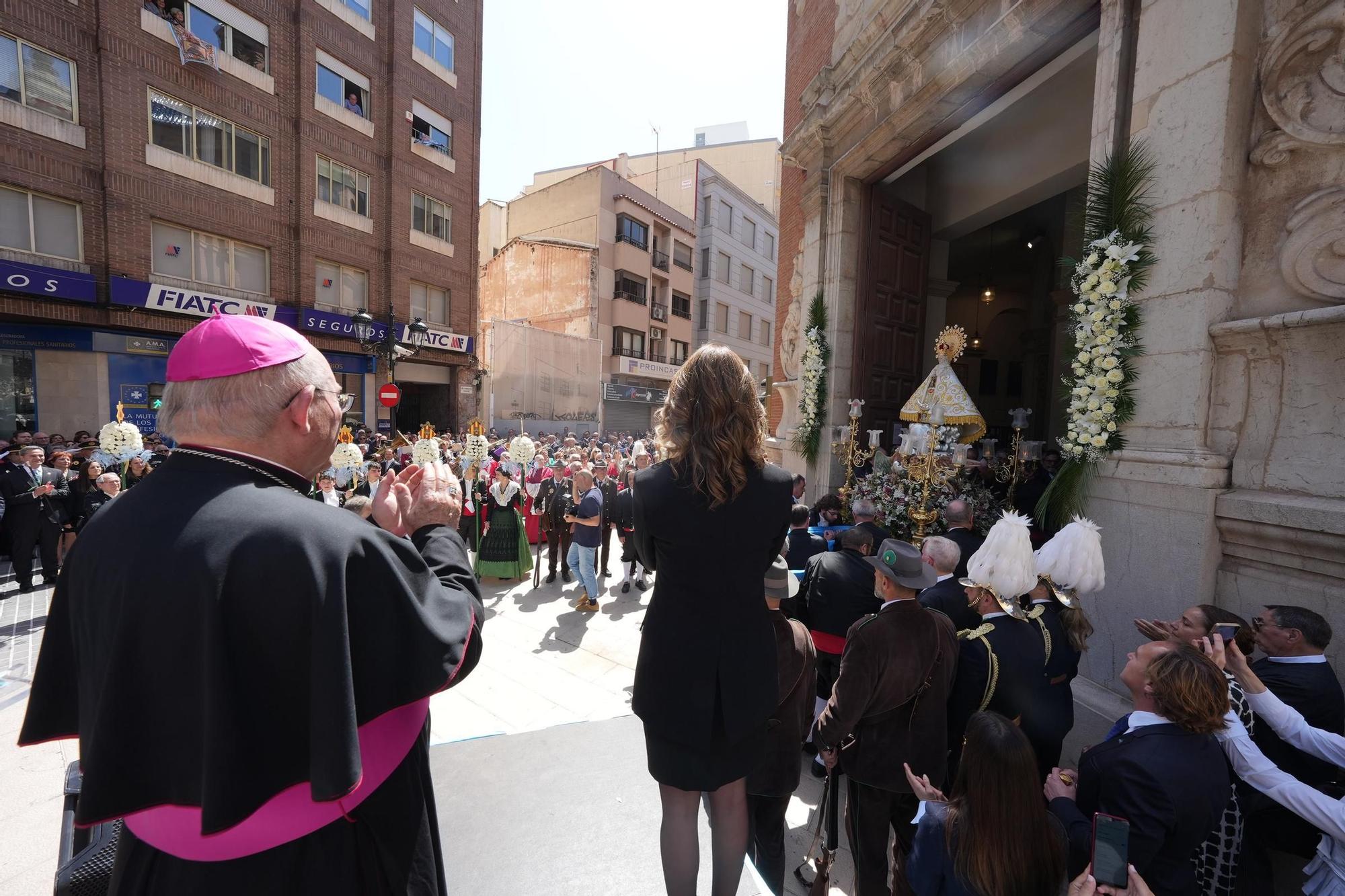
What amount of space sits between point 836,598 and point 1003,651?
1162 millimetres

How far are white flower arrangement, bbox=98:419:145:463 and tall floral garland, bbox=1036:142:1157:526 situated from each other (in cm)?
1009

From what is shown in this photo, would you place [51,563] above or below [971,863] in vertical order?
below

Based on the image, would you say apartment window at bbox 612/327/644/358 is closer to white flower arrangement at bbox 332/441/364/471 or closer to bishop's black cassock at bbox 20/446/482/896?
white flower arrangement at bbox 332/441/364/471

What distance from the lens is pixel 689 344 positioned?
114ft

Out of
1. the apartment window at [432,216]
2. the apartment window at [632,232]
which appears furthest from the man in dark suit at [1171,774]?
the apartment window at [632,232]

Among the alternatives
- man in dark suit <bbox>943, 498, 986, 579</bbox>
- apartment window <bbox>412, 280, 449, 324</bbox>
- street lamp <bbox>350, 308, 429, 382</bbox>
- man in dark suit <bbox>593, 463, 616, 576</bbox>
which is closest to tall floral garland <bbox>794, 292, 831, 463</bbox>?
man in dark suit <bbox>593, 463, 616, 576</bbox>

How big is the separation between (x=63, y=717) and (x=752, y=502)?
1814 millimetres

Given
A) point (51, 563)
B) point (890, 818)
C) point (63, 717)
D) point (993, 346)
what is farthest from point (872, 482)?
point (51, 563)

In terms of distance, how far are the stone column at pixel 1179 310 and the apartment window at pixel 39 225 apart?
59.3ft

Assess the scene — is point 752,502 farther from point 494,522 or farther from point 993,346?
point 993,346

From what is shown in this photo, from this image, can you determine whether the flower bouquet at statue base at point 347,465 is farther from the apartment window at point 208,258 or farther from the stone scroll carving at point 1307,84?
the apartment window at point 208,258

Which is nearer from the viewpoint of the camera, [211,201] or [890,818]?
[890,818]

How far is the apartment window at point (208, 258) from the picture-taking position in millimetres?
13508

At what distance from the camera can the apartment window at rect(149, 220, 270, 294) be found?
13.5 metres
